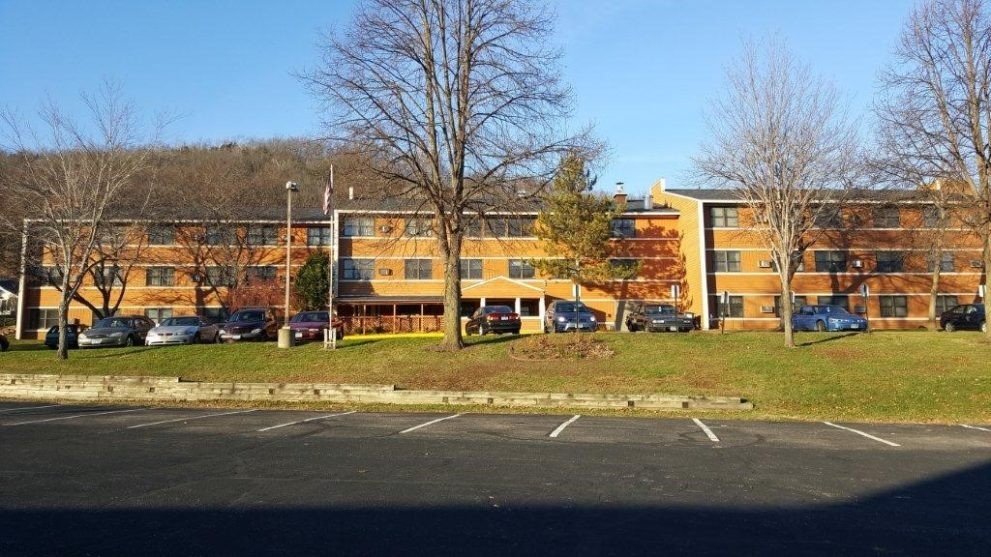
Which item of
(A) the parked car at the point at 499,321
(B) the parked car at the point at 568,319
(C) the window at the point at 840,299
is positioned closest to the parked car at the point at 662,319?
(B) the parked car at the point at 568,319

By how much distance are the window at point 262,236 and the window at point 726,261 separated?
30.2 m

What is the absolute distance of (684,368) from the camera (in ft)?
71.6

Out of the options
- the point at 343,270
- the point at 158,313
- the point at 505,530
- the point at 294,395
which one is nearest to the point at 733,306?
the point at 343,270

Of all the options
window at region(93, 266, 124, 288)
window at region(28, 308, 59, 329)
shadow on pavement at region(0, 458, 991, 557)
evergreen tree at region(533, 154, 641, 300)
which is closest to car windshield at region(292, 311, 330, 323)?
evergreen tree at region(533, 154, 641, 300)

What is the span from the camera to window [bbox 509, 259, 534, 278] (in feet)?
160

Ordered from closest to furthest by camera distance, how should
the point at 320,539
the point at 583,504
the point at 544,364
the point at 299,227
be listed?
the point at 320,539 < the point at 583,504 < the point at 544,364 < the point at 299,227

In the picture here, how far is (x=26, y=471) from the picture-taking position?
8.61 m

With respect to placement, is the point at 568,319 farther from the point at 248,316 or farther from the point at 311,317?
the point at 248,316

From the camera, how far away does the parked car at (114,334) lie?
96.5ft

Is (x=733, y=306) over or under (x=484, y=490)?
over

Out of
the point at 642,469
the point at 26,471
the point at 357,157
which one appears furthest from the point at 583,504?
the point at 357,157

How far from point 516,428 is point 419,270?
35.5 meters

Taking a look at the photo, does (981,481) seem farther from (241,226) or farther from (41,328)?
(41,328)

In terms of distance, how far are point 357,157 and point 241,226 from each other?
30.0 metres
